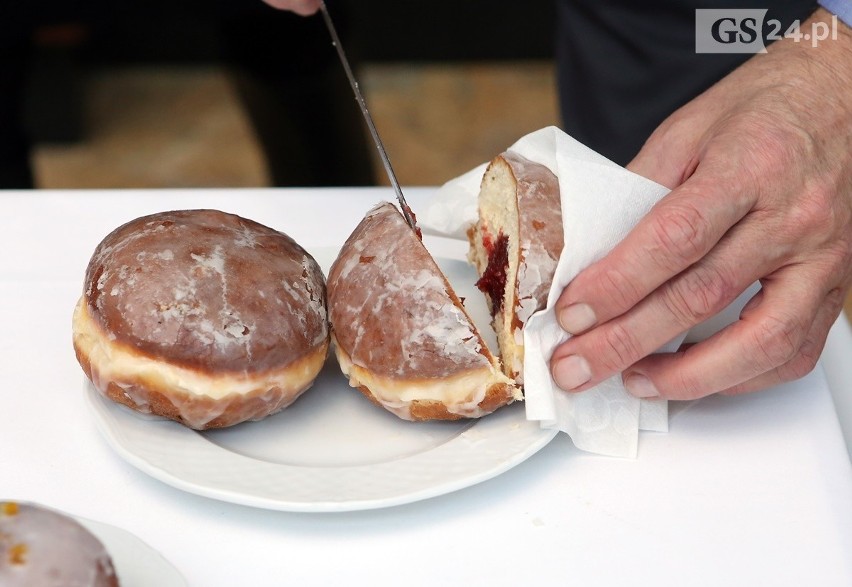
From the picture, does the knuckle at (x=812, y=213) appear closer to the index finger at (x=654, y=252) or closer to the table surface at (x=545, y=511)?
the index finger at (x=654, y=252)

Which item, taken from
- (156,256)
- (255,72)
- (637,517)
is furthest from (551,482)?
(255,72)

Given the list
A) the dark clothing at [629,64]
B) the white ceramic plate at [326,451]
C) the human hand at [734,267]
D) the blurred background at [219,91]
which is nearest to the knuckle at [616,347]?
the human hand at [734,267]

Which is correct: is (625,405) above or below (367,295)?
below

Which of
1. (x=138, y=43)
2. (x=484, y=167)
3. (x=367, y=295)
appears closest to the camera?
(x=367, y=295)

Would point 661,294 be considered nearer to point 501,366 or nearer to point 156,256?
point 501,366

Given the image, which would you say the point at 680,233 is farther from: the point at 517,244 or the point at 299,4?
the point at 299,4

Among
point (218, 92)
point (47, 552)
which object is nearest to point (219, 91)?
point (218, 92)
